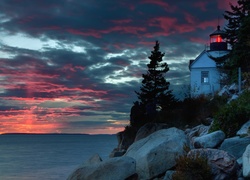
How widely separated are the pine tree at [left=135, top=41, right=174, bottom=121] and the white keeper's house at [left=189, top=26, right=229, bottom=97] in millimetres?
4851

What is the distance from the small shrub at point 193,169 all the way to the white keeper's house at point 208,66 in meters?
31.5

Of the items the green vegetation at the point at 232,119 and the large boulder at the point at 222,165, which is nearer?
the large boulder at the point at 222,165

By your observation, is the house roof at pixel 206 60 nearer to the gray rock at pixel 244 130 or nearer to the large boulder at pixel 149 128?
the large boulder at pixel 149 128

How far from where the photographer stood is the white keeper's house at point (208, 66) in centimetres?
4231

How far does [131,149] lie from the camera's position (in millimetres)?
14719

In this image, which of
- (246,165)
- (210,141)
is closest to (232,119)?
(210,141)

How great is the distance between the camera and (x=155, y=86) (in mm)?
38219

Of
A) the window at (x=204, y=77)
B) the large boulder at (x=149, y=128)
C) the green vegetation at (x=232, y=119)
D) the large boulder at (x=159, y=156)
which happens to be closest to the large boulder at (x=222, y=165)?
the large boulder at (x=159, y=156)

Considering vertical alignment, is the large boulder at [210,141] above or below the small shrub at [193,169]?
above

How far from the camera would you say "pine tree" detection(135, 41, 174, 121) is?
37.0 meters

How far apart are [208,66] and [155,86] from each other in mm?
7949

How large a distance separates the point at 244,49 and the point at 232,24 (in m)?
12.1

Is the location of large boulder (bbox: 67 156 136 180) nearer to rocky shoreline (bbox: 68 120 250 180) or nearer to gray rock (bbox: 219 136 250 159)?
rocky shoreline (bbox: 68 120 250 180)

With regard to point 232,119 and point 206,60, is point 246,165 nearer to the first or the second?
point 232,119
